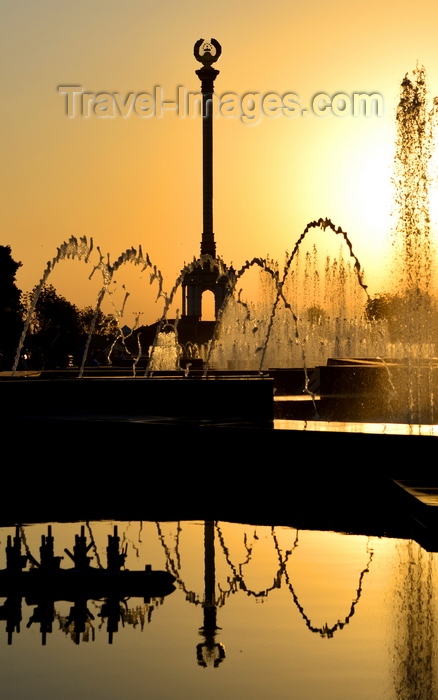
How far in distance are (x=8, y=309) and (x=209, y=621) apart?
50.3 m

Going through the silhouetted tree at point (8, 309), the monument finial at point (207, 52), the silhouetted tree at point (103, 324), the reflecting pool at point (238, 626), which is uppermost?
the monument finial at point (207, 52)

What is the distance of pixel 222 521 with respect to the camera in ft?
43.4

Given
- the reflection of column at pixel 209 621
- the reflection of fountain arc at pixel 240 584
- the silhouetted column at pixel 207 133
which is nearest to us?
the reflection of column at pixel 209 621

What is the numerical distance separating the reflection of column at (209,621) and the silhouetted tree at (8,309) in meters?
47.9

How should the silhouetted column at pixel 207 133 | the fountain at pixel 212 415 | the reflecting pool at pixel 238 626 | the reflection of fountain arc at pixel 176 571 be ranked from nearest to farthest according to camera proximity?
the reflecting pool at pixel 238 626 < the reflection of fountain arc at pixel 176 571 < the fountain at pixel 212 415 < the silhouetted column at pixel 207 133

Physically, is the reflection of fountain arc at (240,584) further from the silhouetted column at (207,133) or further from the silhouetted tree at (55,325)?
the silhouetted column at (207,133)

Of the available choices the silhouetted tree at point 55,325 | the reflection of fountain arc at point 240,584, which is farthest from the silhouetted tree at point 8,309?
the reflection of fountain arc at point 240,584

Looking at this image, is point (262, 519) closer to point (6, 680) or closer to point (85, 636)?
point (85, 636)

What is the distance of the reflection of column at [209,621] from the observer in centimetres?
802

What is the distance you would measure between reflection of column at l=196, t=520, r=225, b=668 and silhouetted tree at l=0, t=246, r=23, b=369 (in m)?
47.9

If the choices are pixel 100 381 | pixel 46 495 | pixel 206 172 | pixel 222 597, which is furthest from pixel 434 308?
pixel 206 172

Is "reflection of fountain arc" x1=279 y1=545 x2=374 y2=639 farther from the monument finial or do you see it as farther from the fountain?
the monument finial

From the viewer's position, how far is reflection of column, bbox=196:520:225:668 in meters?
8.02

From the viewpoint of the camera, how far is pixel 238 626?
29.1 feet
